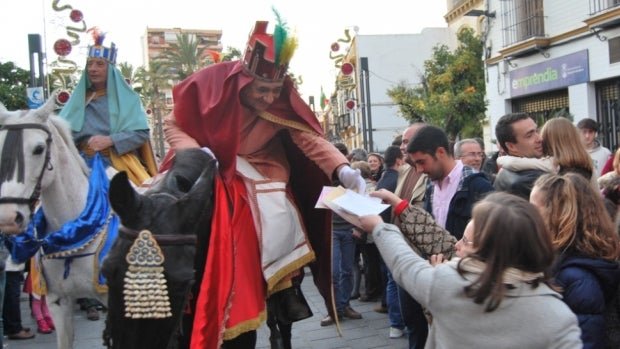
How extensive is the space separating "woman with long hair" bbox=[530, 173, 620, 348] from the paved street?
10.7ft

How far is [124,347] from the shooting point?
2254 millimetres

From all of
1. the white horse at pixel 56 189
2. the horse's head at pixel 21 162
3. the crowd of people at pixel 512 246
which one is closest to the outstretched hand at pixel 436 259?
the crowd of people at pixel 512 246

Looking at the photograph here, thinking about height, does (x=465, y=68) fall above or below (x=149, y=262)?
above

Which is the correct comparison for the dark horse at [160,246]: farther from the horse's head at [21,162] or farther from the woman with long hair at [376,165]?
the woman with long hair at [376,165]

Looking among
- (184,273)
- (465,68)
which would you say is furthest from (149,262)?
(465,68)

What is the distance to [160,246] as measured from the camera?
2.37 m

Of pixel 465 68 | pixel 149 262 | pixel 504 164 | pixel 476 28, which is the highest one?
pixel 476 28

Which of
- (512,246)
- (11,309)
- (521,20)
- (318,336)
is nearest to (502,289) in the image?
(512,246)

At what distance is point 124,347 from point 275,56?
6.29 ft

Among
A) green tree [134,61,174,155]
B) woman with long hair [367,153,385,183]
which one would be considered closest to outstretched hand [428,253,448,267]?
woman with long hair [367,153,385,183]

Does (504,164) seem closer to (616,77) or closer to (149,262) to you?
(149,262)

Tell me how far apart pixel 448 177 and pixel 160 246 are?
84.6 inches

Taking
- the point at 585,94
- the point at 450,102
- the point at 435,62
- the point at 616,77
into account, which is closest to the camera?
the point at 616,77

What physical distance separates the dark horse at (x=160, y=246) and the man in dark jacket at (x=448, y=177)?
1521 millimetres
